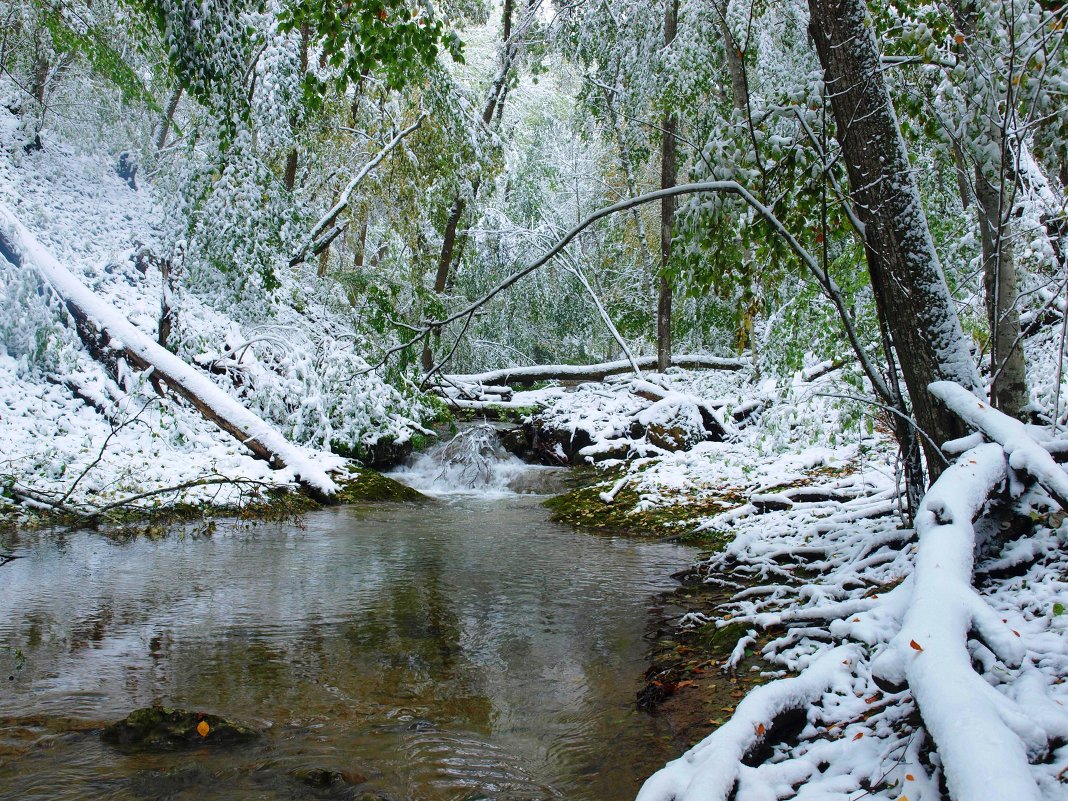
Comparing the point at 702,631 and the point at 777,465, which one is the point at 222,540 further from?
the point at 777,465

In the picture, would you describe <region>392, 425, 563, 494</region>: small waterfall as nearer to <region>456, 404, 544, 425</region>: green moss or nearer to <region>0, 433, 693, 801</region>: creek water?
<region>456, 404, 544, 425</region>: green moss

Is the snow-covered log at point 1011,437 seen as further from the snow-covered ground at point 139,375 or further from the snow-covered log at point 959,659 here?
the snow-covered ground at point 139,375

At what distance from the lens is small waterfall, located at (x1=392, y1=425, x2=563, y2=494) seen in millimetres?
10164

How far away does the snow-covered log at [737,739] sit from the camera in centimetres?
175

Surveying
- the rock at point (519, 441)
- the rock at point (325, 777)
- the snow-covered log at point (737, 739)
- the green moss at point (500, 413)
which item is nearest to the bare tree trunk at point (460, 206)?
the green moss at point (500, 413)

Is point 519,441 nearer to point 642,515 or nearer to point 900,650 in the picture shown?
point 642,515

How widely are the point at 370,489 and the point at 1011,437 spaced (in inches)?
276

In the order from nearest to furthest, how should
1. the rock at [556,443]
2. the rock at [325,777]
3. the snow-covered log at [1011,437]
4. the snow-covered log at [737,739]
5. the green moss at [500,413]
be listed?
the snow-covered log at [737,739] → the rock at [325,777] → the snow-covered log at [1011,437] → the rock at [556,443] → the green moss at [500,413]

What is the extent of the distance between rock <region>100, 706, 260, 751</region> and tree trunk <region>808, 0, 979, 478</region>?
3136 millimetres

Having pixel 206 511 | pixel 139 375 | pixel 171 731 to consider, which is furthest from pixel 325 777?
pixel 139 375

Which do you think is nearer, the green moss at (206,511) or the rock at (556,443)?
the green moss at (206,511)

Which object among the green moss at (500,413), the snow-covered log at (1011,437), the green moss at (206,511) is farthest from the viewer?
the green moss at (500,413)

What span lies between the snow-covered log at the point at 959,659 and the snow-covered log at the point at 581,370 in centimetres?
1131

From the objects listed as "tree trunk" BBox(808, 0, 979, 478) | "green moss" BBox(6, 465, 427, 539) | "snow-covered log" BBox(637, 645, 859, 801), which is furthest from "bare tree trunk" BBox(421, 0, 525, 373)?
"snow-covered log" BBox(637, 645, 859, 801)
